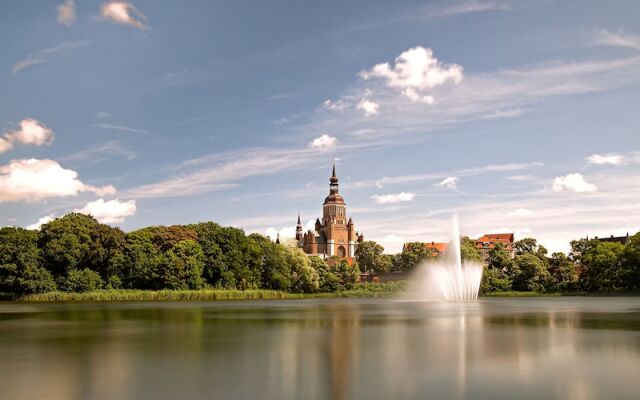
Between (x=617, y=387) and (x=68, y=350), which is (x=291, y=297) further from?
(x=617, y=387)

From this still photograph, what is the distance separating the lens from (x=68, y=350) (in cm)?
2038

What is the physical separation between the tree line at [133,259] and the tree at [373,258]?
6141cm

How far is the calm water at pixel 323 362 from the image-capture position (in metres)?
13.0

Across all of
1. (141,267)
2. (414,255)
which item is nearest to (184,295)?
Answer: (141,267)

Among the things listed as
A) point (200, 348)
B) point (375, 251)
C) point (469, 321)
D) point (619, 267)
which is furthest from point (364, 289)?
point (200, 348)

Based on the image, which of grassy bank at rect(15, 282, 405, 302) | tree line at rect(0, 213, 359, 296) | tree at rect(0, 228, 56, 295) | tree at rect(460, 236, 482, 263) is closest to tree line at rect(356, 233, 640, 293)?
tree at rect(460, 236, 482, 263)

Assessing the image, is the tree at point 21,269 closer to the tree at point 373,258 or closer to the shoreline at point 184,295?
the shoreline at point 184,295

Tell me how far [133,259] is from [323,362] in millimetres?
60524

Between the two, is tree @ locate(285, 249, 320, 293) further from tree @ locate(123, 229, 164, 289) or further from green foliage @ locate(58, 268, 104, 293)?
green foliage @ locate(58, 268, 104, 293)

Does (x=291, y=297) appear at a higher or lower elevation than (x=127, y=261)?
lower

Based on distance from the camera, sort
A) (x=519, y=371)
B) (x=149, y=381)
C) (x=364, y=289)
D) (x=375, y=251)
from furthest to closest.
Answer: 1. (x=375, y=251)
2. (x=364, y=289)
3. (x=519, y=371)
4. (x=149, y=381)

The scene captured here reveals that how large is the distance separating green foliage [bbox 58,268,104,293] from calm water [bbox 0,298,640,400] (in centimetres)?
4059

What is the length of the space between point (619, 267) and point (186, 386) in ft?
259

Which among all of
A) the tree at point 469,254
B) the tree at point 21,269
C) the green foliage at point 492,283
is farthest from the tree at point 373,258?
the tree at point 21,269
